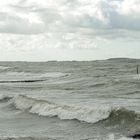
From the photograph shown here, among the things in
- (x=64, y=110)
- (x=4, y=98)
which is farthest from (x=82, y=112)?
(x=4, y=98)

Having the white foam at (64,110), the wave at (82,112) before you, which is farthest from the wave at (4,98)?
the wave at (82,112)

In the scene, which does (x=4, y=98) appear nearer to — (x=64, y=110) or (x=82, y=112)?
(x=64, y=110)

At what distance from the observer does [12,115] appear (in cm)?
1967

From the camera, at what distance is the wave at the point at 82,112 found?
1568cm

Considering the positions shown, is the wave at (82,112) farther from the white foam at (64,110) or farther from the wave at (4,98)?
the wave at (4,98)

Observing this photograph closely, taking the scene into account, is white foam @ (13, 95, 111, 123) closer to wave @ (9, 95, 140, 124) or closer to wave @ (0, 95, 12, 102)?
wave @ (9, 95, 140, 124)

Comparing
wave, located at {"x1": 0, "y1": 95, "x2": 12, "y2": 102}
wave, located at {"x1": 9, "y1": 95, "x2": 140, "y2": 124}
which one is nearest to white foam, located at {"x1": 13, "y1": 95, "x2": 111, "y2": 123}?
wave, located at {"x1": 9, "y1": 95, "x2": 140, "y2": 124}

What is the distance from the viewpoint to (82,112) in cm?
1748

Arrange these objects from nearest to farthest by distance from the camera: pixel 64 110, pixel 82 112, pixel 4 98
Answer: pixel 82 112
pixel 64 110
pixel 4 98

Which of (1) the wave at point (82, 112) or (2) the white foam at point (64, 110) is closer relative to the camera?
(1) the wave at point (82, 112)

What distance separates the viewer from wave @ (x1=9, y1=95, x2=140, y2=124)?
1568 cm

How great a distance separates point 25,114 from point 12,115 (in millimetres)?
708

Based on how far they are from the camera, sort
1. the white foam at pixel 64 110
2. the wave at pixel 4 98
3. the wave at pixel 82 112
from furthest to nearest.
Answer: the wave at pixel 4 98 < the white foam at pixel 64 110 < the wave at pixel 82 112

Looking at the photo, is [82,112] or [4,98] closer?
[82,112]
